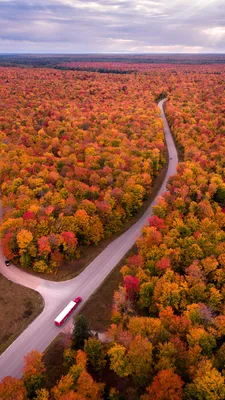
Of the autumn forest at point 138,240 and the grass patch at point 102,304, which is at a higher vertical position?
the autumn forest at point 138,240

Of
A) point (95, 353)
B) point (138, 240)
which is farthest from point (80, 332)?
point (138, 240)

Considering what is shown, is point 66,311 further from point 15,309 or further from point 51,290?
point 15,309

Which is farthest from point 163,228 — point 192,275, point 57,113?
point 57,113

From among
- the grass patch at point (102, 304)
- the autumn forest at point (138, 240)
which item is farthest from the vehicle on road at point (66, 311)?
the autumn forest at point (138, 240)

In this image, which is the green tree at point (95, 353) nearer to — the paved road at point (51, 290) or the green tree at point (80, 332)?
the green tree at point (80, 332)

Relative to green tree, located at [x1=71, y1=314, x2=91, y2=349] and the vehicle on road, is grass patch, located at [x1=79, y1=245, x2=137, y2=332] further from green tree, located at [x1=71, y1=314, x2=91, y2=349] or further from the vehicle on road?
green tree, located at [x1=71, y1=314, x2=91, y2=349]

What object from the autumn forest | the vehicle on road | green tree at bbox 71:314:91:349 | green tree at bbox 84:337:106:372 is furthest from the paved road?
green tree at bbox 84:337:106:372

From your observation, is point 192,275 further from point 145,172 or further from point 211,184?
point 145,172
